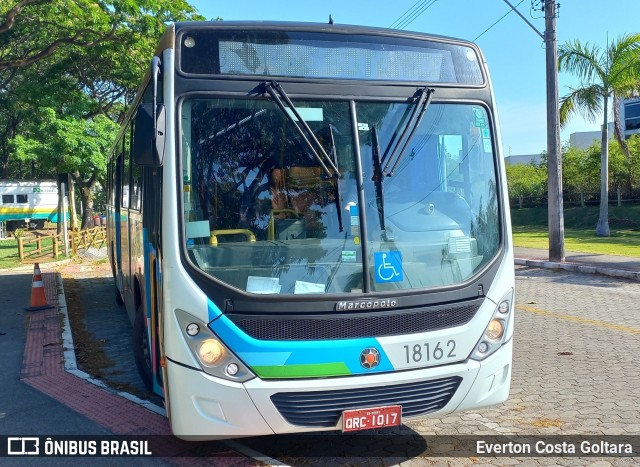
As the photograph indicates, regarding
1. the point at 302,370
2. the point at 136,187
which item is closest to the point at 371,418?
the point at 302,370

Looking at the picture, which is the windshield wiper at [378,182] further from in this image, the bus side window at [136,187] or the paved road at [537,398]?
the bus side window at [136,187]

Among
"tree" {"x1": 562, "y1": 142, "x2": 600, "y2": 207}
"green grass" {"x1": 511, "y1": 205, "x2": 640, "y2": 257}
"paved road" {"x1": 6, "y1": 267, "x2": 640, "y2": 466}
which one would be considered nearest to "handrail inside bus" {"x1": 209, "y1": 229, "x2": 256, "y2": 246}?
"paved road" {"x1": 6, "y1": 267, "x2": 640, "y2": 466}

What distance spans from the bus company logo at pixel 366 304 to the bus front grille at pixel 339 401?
53cm

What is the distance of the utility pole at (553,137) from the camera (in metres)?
15.5

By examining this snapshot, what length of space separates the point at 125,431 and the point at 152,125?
2.69 metres

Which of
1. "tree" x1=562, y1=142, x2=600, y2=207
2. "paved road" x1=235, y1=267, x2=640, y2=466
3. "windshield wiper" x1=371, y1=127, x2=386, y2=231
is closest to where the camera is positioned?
"windshield wiper" x1=371, y1=127, x2=386, y2=231

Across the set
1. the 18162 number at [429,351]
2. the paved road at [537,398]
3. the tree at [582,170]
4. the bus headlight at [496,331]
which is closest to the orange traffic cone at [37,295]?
the paved road at [537,398]

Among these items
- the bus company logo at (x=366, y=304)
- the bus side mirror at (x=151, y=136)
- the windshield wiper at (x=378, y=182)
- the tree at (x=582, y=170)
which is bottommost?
the bus company logo at (x=366, y=304)

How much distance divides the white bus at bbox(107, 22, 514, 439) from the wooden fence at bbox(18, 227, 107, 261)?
57.5 feet

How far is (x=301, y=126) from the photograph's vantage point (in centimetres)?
416

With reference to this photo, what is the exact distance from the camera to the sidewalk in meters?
13.5

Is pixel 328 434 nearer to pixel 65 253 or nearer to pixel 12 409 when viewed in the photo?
pixel 12 409

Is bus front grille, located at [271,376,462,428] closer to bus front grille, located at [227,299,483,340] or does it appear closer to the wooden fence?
bus front grille, located at [227,299,483,340]

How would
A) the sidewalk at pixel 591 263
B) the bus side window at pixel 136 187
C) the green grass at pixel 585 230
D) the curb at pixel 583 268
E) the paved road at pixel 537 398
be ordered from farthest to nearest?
the green grass at pixel 585 230 → the sidewalk at pixel 591 263 → the curb at pixel 583 268 → the bus side window at pixel 136 187 → the paved road at pixel 537 398
